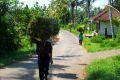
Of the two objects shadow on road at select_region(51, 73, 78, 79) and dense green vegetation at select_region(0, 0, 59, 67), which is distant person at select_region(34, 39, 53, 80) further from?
dense green vegetation at select_region(0, 0, 59, 67)

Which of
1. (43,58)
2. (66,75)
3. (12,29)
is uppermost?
(12,29)

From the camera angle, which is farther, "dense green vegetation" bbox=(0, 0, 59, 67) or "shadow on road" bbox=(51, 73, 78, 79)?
"dense green vegetation" bbox=(0, 0, 59, 67)

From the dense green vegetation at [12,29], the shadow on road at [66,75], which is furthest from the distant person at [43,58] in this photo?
the dense green vegetation at [12,29]

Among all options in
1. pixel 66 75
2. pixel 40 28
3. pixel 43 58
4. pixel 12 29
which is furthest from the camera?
pixel 12 29

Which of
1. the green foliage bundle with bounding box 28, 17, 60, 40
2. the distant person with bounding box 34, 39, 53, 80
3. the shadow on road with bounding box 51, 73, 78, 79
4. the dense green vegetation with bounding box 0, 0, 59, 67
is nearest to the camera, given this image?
the distant person with bounding box 34, 39, 53, 80

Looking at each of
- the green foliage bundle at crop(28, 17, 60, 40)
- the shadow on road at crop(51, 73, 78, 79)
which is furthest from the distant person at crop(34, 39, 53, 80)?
the green foliage bundle at crop(28, 17, 60, 40)

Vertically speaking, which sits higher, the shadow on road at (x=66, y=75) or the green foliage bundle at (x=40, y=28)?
the green foliage bundle at (x=40, y=28)

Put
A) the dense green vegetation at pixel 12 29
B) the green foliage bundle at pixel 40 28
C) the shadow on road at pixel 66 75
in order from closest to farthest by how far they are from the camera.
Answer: the shadow on road at pixel 66 75, the green foliage bundle at pixel 40 28, the dense green vegetation at pixel 12 29

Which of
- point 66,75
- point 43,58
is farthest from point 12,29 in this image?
point 43,58

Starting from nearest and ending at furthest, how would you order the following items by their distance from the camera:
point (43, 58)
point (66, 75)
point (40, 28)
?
point (43, 58), point (66, 75), point (40, 28)

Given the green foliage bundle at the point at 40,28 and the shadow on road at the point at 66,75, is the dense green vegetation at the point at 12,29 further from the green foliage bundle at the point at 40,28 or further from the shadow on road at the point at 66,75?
the shadow on road at the point at 66,75

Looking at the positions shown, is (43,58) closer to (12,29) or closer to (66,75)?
(66,75)

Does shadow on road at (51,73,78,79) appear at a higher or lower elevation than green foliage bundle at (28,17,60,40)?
lower

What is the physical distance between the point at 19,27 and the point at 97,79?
22007 mm
